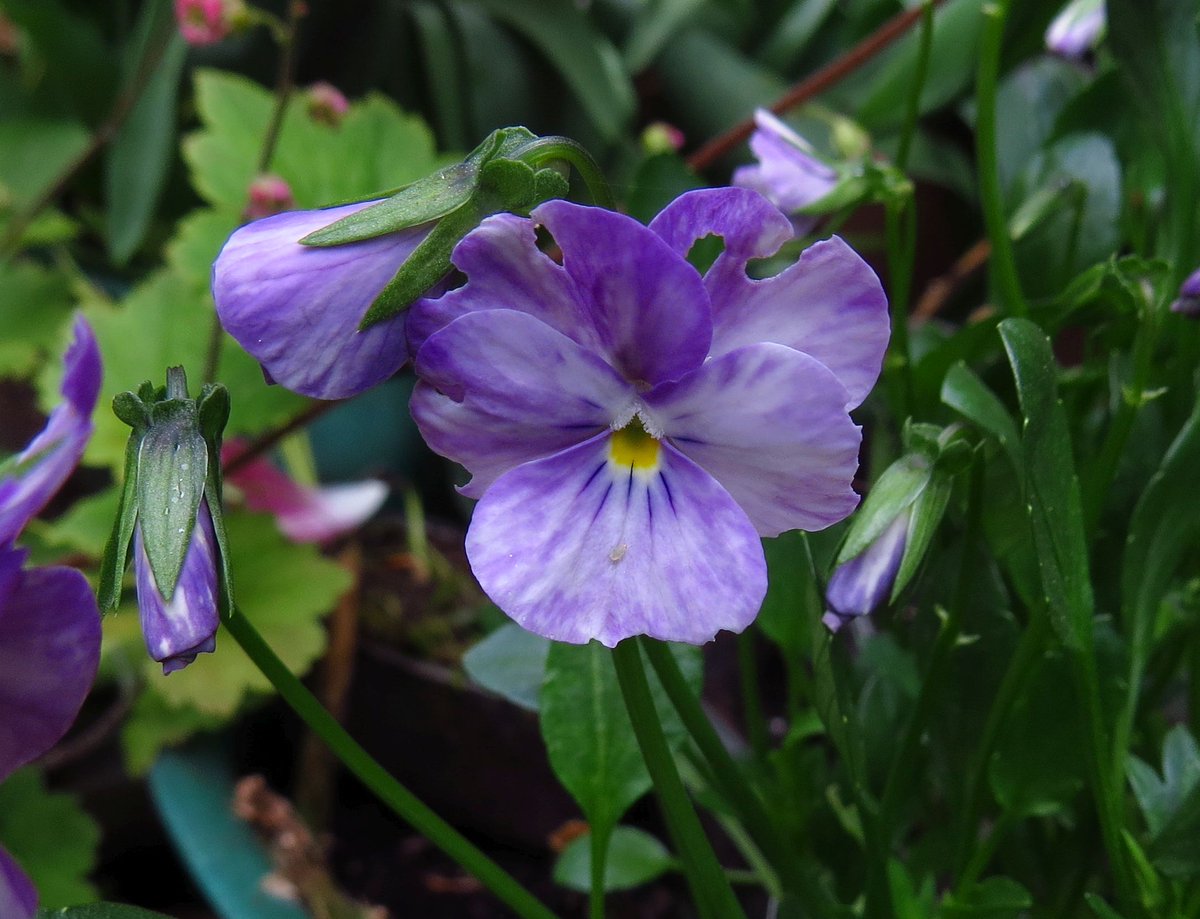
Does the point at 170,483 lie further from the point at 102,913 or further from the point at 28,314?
the point at 28,314

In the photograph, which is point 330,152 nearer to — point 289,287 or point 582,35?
point 582,35

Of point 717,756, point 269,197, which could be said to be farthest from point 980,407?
point 269,197

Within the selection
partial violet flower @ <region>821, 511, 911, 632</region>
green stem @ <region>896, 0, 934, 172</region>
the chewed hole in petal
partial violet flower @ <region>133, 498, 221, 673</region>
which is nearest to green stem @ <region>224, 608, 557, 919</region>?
partial violet flower @ <region>133, 498, 221, 673</region>

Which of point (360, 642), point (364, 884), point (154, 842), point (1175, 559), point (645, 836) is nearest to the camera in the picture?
point (1175, 559)

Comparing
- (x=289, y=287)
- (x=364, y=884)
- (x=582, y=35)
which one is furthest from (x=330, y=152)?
(x=289, y=287)

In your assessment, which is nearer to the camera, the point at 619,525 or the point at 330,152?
the point at 619,525
